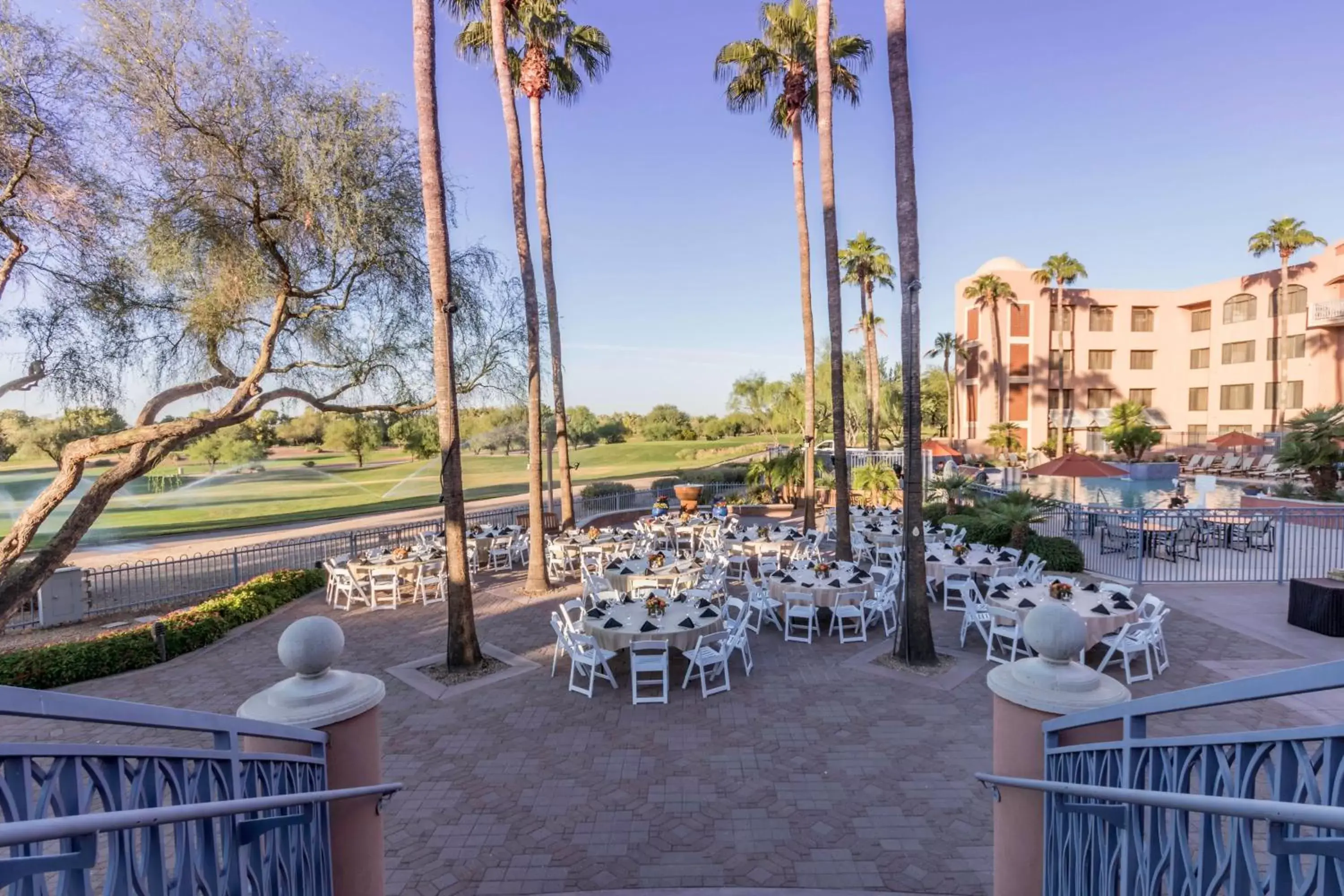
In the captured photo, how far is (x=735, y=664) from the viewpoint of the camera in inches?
384

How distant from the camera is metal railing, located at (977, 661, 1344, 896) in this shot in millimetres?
1588

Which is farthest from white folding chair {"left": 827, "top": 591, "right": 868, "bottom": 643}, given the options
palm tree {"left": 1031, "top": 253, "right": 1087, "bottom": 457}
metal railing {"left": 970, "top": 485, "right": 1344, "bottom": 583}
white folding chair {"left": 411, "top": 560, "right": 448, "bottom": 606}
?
palm tree {"left": 1031, "top": 253, "right": 1087, "bottom": 457}

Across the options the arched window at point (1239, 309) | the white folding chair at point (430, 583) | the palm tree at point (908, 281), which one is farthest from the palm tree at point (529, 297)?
the arched window at point (1239, 309)

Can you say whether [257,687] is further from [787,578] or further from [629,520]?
[629,520]

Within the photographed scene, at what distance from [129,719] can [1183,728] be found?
9.13 metres

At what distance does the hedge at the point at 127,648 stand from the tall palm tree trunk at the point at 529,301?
5.51m

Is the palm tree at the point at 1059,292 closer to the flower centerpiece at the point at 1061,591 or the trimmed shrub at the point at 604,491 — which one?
the trimmed shrub at the point at 604,491

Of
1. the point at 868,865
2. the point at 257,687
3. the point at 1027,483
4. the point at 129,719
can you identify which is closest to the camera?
the point at 129,719

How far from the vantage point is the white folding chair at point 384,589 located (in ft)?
44.0

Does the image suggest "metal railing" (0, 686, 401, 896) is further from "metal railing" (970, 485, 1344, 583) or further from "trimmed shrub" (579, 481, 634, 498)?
"trimmed shrub" (579, 481, 634, 498)

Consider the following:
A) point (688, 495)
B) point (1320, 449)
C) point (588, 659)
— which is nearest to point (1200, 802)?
point (588, 659)

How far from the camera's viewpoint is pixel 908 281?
29.7ft

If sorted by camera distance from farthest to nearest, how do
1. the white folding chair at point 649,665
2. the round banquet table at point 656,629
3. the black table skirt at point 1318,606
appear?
the black table skirt at point 1318,606 → the round banquet table at point 656,629 → the white folding chair at point 649,665

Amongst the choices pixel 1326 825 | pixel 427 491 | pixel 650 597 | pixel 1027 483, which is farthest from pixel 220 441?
pixel 1326 825
